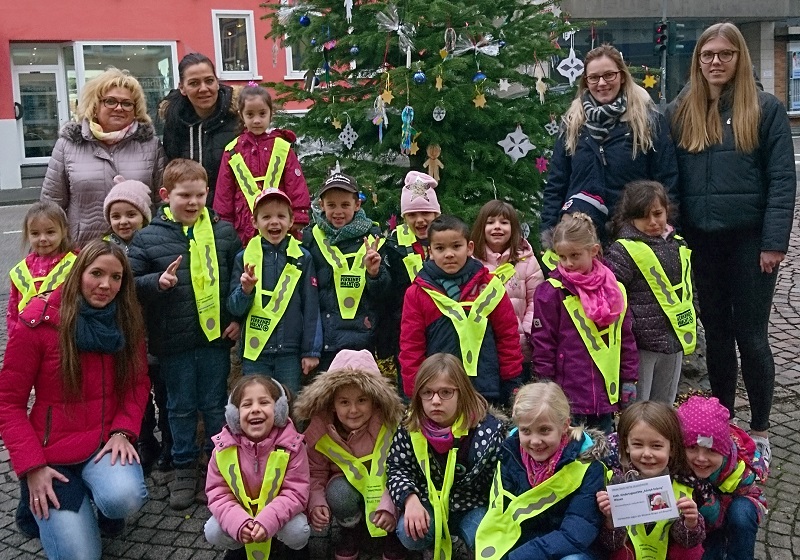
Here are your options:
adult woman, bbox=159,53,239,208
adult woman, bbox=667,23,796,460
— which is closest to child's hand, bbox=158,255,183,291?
adult woman, bbox=159,53,239,208

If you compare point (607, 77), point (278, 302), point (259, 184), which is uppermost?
point (607, 77)

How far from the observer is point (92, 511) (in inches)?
150

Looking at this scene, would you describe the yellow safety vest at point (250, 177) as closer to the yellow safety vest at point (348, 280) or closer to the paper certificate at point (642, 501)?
the yellow safety vest at point (348, 280)

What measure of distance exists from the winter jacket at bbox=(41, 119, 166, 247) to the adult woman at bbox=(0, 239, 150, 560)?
96cm

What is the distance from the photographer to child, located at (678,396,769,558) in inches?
132

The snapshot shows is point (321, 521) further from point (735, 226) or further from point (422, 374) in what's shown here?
point (735, 226)

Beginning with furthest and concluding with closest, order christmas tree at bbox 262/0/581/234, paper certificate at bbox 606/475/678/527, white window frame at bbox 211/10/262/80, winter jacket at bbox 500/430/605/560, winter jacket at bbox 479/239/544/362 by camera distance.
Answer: white window frame at bbox 211/10/262/80 → christmas tree at bbox 262/0/581/234 → winter jacket at bbox 479/239/544/362 → winter jacket at bbox 500/430/605/560 → paper certificate at bbox 606/475/678/527

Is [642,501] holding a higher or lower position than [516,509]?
higher

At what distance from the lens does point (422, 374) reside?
3.69m

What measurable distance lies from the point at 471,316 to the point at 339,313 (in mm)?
793

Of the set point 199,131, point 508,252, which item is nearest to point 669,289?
point 508,252

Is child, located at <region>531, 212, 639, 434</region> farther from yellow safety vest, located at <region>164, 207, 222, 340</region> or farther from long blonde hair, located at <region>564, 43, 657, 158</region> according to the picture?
yellow safety vest, located at <region>164, 207, 222, 340</region>

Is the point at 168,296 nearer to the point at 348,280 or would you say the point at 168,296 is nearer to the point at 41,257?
the point at 41,257

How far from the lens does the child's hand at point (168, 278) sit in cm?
417
